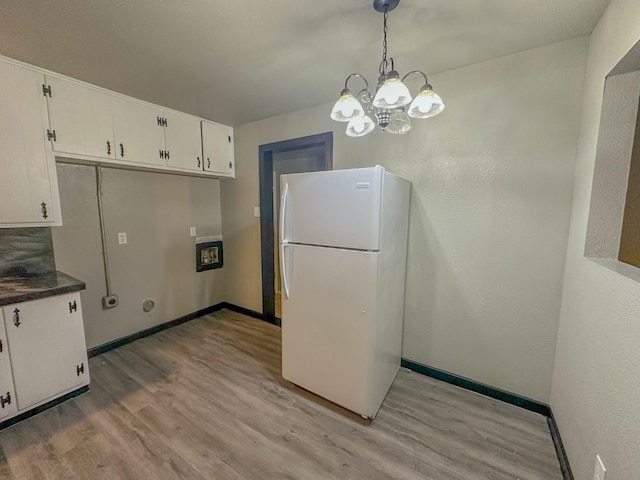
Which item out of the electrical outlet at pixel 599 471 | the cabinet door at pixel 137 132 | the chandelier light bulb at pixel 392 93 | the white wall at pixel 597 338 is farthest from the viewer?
the cabinet door at pixel 137 132

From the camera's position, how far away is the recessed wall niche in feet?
4.25

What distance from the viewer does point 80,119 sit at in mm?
2164

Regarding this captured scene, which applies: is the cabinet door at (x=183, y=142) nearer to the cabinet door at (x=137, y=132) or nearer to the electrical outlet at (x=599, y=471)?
the cabinet door at (x=137, y=132)

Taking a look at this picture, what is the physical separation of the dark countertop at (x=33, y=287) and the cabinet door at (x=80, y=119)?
1004 mm

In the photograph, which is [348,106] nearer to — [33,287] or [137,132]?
[137,132]

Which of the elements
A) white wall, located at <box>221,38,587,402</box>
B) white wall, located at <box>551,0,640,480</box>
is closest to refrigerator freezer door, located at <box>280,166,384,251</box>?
white wall, located at <box>221,38,587,402</box>

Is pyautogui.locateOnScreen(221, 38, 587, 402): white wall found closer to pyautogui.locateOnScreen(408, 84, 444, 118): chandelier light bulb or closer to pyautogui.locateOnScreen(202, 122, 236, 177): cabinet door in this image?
pyautogui.locateOnScreen(408, 84, 444, 118): chandelier light bulb

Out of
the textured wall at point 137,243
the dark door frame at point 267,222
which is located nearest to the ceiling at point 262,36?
the dark door frame at point 267,222

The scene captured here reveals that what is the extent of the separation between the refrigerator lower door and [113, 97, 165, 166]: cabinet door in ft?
5.82

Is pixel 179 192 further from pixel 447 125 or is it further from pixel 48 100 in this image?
pixel 447 125

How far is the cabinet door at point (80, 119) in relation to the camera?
2.04 metres

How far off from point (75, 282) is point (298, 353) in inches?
69.4

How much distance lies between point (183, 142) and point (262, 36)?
5.67ft

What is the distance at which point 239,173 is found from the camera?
11.2 ft
